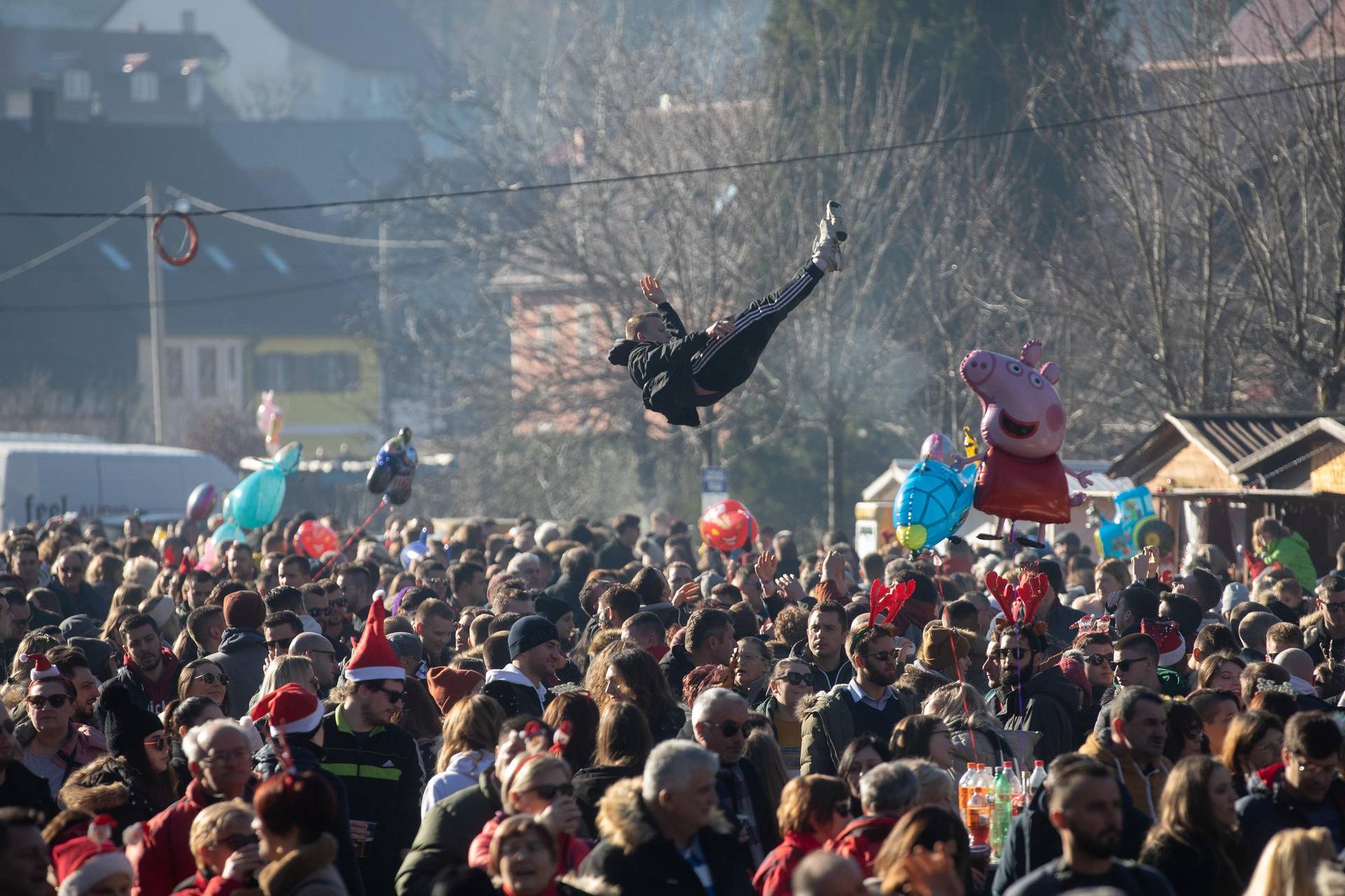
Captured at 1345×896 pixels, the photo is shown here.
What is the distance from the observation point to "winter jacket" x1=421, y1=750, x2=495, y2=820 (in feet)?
21.3

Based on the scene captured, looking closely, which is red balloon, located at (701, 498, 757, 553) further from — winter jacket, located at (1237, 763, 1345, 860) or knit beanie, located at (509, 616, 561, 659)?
winter jacket, located at (1237, 763, 1345, 860)

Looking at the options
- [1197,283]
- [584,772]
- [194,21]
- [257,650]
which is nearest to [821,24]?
[1197,283]

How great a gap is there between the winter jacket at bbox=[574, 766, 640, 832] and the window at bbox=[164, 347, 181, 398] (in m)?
49.1

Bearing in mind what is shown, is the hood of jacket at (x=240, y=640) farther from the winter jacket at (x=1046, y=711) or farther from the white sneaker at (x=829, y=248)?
the winter jacket at (x=1046, y=711)

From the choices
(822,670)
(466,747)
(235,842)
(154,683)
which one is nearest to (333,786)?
(235,842)

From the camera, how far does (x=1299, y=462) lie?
17547 mm

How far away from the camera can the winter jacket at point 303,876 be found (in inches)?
202

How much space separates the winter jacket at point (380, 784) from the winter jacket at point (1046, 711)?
2.81m

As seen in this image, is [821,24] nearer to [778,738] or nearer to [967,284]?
[967,284]

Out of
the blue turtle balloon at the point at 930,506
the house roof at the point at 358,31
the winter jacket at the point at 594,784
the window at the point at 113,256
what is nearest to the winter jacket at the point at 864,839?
the winter jacket at the point at 594,784

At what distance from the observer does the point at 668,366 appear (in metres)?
9.36

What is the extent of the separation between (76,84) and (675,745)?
69.0 m

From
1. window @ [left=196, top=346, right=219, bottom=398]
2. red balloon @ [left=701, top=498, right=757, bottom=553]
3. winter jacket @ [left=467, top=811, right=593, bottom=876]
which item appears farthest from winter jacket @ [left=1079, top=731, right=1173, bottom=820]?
window @ [left=196, top=346, right=219, bottom=398]

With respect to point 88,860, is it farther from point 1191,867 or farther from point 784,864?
point 1191,867
